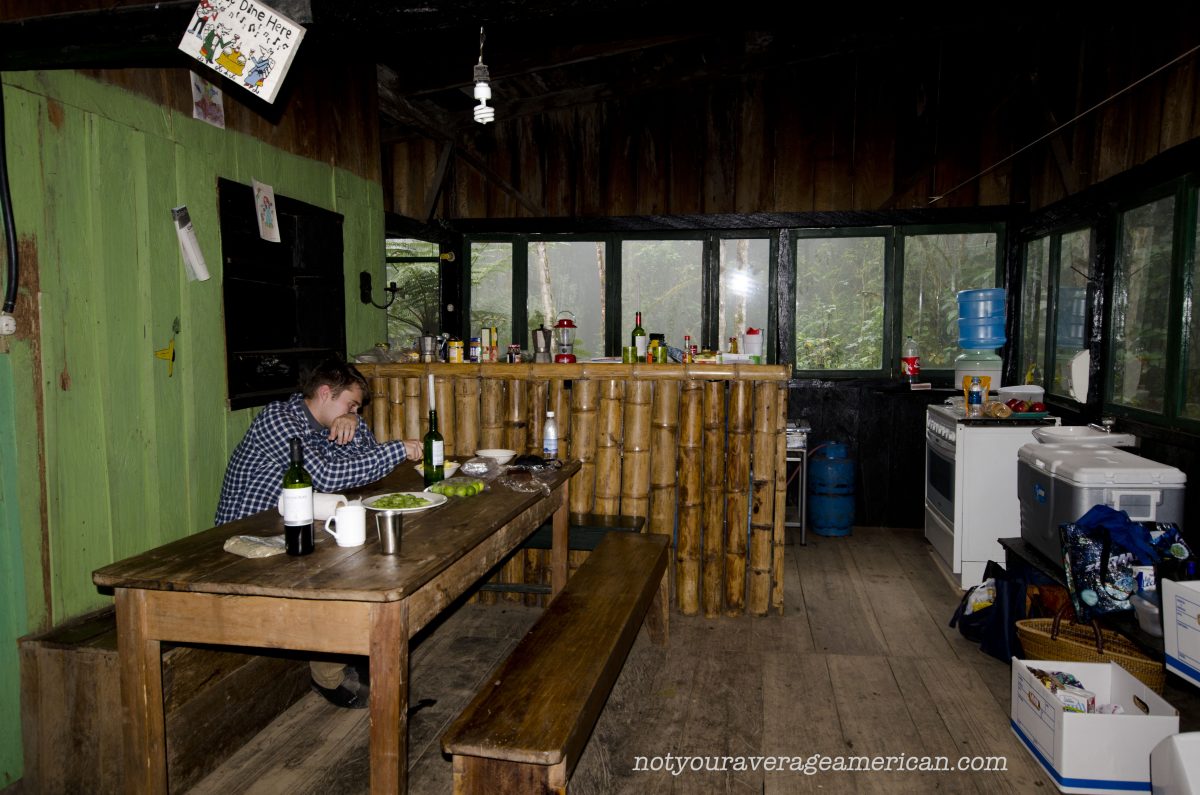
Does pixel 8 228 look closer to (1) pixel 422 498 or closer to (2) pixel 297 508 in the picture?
(2) pixel 297 508

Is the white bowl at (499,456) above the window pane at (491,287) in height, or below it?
below

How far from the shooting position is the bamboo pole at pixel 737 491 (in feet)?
14.0

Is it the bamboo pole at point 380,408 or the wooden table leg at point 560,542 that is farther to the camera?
the bamboo pole at point 380,408

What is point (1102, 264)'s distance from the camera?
4.90 m

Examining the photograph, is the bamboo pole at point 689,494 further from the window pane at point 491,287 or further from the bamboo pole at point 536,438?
the window pane at point 491,287

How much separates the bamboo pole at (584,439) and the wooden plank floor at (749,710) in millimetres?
749

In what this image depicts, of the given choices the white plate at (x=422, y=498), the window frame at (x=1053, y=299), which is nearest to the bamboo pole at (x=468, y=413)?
the white plate at (x=422, y=498)

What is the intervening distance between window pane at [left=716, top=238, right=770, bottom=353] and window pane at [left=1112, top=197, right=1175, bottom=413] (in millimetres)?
2762

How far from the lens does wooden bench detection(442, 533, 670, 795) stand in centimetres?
192

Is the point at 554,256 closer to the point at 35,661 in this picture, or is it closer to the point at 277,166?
the point at 277,166

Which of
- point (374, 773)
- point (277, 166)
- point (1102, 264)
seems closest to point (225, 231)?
point (277, 166)

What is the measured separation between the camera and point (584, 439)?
4.42 m

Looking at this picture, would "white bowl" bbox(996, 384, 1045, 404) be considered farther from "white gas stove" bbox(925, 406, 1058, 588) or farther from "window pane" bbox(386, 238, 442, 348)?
"window pane" bbox(386, 238, 442, 348)

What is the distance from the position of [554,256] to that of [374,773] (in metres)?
5.68
